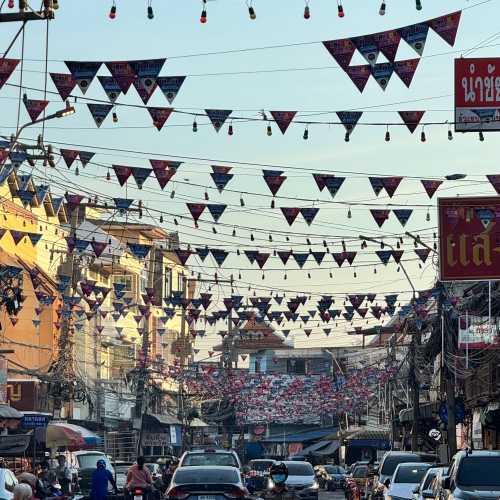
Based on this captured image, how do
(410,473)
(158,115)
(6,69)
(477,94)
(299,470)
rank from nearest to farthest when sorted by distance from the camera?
(6,69) → (477,94) → (158,115) → (410,473) → (299,470)

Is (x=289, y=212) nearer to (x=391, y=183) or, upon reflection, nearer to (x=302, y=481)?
(x=391, y=183)

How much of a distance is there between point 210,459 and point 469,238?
761 centimetres

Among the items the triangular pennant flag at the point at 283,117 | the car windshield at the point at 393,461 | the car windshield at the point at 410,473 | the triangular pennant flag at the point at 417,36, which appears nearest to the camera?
the triangular pennant flag at the point at 417,36

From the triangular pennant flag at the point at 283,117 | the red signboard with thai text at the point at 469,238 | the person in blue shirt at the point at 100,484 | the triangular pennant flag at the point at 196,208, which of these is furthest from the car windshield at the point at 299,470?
the triangular pennant flag at the point at 283,117

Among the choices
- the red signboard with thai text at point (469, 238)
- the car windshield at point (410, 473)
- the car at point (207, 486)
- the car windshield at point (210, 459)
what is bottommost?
the car at point (207, 486)

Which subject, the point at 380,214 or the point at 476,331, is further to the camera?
the point at 476,331

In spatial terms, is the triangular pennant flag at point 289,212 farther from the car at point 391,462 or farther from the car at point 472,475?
the car at point 472,475

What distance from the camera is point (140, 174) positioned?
31.7 metres

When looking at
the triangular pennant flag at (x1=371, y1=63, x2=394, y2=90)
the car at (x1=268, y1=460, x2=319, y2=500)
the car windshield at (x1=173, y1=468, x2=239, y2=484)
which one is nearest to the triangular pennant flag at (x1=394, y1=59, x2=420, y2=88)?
the triangular pennant flag at (x1=371, y1=63, x2=394, y2=90)

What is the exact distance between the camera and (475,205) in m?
31.4

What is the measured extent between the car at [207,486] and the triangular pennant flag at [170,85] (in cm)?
688

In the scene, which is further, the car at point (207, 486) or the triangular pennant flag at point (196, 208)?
the triangular pennant flag at point (196, 208)

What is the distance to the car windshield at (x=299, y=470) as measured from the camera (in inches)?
1663

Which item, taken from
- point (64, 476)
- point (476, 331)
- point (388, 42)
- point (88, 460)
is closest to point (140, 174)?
point (388, 42)
